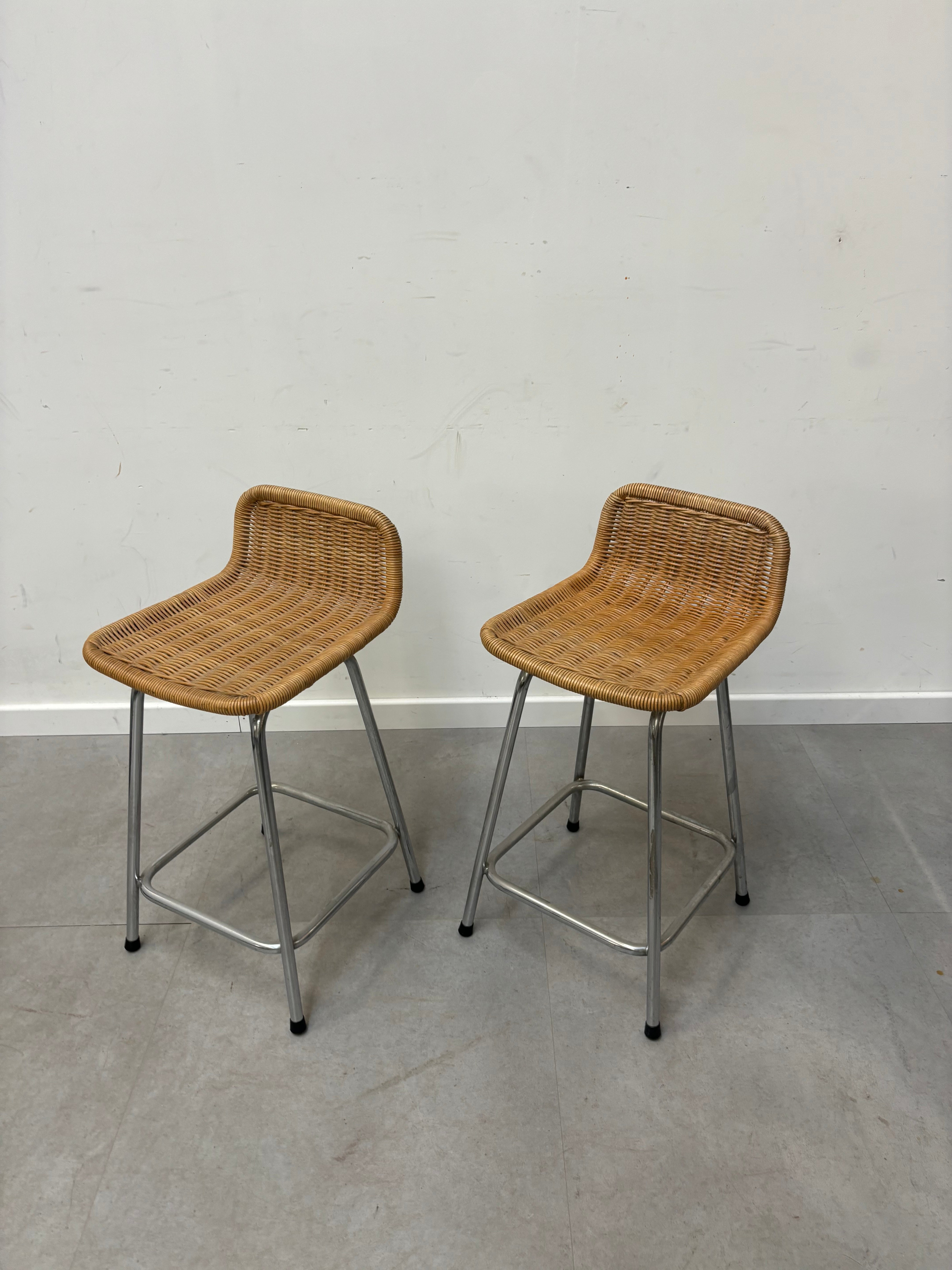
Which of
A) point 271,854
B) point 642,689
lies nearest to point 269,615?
point 271,854

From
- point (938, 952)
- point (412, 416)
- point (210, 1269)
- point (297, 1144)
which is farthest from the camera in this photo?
point (412, 416)

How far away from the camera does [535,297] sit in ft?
7.18

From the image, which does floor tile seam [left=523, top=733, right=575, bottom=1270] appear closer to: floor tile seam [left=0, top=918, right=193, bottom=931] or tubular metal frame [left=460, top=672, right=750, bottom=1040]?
tubular metal frame [left=460, top=672, right=750, bottom=1040]

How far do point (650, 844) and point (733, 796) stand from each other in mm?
419

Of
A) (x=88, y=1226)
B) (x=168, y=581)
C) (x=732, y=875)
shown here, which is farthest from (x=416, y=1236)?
(x=168, y=581)

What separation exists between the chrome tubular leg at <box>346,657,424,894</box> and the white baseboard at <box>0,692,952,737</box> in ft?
1.86

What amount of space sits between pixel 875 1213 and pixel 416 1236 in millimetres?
720

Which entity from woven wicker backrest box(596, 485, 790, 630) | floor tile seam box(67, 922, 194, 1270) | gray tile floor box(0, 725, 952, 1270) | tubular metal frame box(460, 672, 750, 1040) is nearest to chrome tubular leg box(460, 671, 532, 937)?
tubular metal frame box(460, 672, 750, 1040)

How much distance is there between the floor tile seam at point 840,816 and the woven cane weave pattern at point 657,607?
775 mm

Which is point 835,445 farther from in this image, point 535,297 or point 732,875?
point 732,875

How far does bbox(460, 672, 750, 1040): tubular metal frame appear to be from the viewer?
1554 millimetres

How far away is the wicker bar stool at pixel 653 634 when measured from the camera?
1.52 metres

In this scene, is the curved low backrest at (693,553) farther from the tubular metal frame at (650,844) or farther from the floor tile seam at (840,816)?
the floor tile seam at (840,816)

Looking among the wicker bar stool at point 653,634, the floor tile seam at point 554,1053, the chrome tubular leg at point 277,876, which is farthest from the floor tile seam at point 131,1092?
the floor tile seam at point 554,1053
